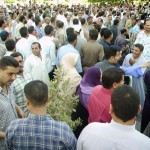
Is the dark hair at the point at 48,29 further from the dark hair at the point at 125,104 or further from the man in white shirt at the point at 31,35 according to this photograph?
the dark hair at the point at 125,104

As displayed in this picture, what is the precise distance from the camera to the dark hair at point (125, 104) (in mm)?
2098

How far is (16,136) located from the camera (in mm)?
2285

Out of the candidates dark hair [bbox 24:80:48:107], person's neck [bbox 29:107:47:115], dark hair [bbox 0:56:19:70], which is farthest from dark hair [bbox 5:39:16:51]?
person's neck [bbox 29:107:47:115]

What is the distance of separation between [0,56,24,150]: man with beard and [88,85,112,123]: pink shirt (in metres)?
0.84

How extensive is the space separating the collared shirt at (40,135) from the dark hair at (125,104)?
1.46ft

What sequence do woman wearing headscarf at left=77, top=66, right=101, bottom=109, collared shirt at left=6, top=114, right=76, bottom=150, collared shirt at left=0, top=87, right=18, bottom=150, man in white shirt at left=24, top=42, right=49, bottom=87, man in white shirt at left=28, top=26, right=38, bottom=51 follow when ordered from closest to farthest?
collared shirt at left=6, top=114, right=76, bottom=150 → collared shirt at left=0, top=87, right=18, bottom=150 → woman wearing headscarf at left=77, top=66, right=101, bottom=109 → man in white shirt at left=24, top=42, right=49, bottom=87 → man in white shirt at left=28, top=26, right=38, bottom=51

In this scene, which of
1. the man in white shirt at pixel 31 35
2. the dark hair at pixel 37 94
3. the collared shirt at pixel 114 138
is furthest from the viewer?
the man in white shirt at pixel 31 35

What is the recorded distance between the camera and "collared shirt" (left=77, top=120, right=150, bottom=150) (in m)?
2.02

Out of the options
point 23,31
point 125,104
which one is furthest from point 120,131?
point 23,31

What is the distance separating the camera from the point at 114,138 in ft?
6.75

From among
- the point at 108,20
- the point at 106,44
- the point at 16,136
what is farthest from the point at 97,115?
the point at 108,20

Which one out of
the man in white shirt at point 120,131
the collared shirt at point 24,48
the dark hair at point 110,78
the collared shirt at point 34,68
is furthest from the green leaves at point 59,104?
the collared shirt at point 24,48

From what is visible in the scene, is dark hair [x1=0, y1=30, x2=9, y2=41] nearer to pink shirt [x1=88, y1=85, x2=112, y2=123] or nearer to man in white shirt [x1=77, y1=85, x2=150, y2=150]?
pink shirt [x1=88, y1=85, x2=112, y2=123]

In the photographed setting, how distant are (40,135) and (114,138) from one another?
0.56 m
